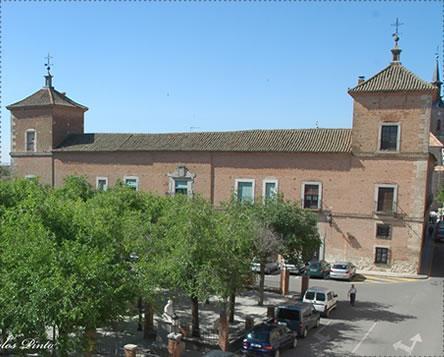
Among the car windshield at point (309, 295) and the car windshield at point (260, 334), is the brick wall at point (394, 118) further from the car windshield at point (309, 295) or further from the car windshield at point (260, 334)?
the car windshield at point (260, 334)

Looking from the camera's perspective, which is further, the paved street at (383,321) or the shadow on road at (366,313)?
the shadow on road at (366,313)

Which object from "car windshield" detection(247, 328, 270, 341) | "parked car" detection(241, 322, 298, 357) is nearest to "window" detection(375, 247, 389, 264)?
"parked car" detection(241, 322, 298, 357)

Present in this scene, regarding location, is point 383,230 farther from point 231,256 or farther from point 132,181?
point 132,181

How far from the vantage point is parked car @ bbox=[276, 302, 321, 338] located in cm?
1898

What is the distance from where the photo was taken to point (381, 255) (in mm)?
32375

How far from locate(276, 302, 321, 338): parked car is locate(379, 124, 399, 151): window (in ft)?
52.3

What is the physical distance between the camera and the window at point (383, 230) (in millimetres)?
32125

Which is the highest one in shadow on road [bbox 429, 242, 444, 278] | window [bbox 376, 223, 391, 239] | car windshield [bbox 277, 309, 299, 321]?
window [bbox 376, 223, 391, 239]

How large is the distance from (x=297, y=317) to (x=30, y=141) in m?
33.4

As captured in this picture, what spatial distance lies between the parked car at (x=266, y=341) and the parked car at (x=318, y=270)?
42.6 ft

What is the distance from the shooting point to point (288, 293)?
26516 millimetres

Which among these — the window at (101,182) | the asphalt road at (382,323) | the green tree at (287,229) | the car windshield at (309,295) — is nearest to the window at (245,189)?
the asphalt road at (382,323)

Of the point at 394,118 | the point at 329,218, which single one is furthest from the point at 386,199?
the point at 394,118

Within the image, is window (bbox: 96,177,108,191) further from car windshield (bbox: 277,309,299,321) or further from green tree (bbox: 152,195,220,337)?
car windshield (bbox: 277,309,299,321)
